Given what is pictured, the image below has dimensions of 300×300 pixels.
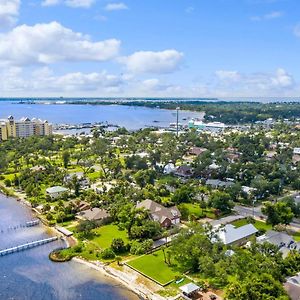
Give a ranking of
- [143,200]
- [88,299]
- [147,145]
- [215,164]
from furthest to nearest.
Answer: [147,145] → [215,164] → [143,200] → [88,299]

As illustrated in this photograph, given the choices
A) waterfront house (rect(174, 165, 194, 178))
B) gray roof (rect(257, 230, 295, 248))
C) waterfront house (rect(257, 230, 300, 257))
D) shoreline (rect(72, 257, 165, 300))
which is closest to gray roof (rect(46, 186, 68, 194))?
shoreline (rect(72, 257, 165, 300))

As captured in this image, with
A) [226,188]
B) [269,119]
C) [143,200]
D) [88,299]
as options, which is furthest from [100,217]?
[269,119]

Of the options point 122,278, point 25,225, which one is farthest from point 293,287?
point 25,225

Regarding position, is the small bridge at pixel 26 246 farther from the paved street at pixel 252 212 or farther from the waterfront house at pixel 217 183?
the waterfront house at pixel 217 183

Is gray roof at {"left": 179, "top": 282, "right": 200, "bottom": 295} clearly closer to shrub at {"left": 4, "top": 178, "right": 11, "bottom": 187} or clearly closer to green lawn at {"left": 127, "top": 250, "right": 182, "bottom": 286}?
green lawn at {"left": 127, "top": 250, "right": 182, "bottom": 286}

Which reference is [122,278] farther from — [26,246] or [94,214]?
[94,214]

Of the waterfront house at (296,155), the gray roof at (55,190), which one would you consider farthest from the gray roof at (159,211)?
the waterfront house at (296,155)

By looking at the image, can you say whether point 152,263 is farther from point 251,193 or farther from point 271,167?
point 271,167
